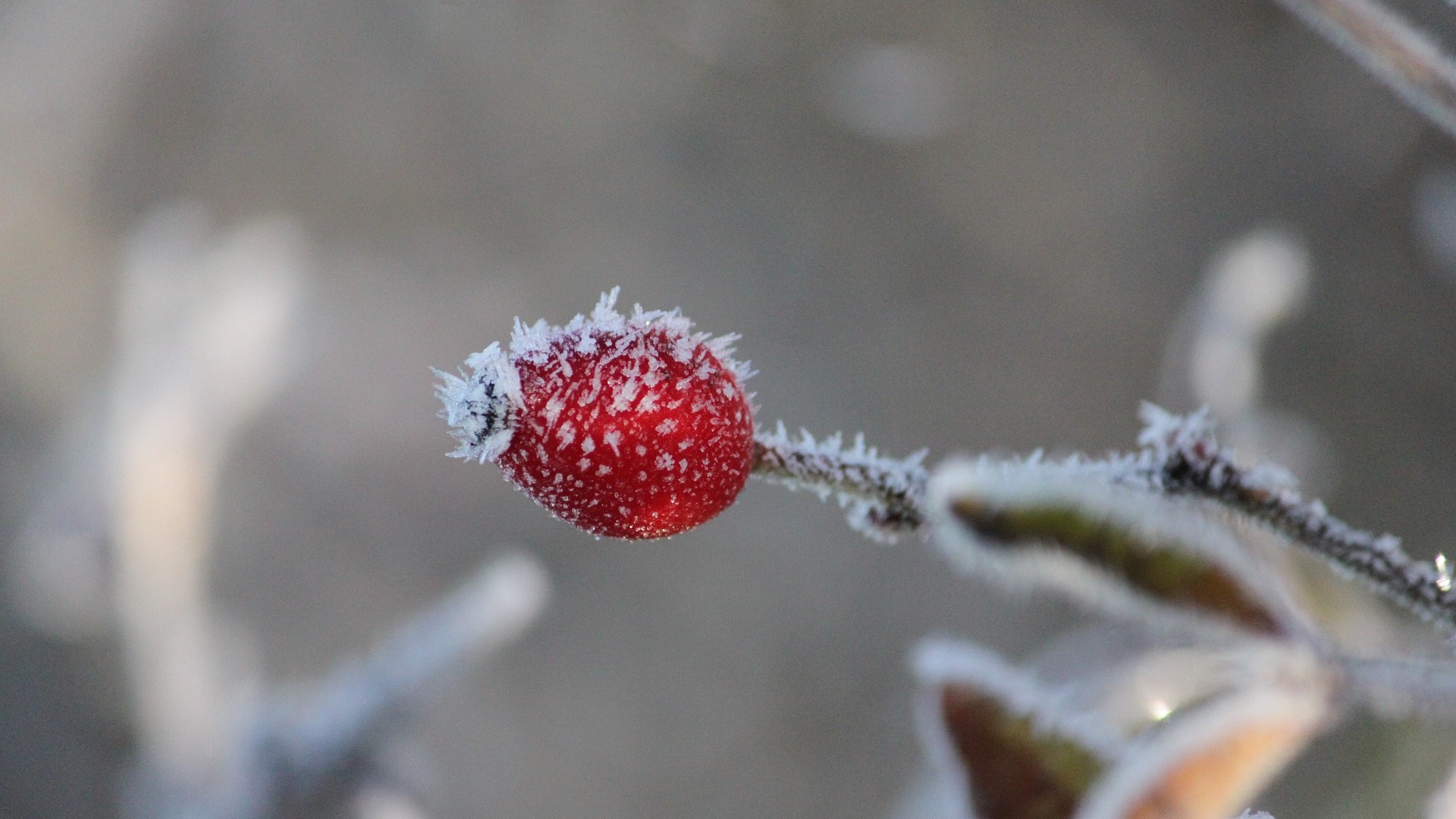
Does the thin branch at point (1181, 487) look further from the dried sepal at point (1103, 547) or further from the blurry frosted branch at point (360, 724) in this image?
the blurry frosted branch at point (360, 724)

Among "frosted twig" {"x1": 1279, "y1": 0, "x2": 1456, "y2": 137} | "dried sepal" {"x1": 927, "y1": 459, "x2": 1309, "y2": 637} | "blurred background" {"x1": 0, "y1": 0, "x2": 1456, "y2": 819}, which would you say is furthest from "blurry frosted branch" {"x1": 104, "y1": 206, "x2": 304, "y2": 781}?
"frosted twig" {"x1": 1279, "y1": 0, "x2": 1456, "y2": 137}

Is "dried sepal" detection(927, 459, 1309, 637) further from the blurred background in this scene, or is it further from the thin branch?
the blurred background

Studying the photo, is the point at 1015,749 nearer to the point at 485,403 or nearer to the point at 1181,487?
the point at 1181,487

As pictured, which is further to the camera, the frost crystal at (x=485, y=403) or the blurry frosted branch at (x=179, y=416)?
the blurry frosted branch at (x=179, y=416)

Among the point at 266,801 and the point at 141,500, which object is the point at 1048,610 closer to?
the point at 266,801

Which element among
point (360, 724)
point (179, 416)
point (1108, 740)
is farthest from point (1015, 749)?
point (179, 416)

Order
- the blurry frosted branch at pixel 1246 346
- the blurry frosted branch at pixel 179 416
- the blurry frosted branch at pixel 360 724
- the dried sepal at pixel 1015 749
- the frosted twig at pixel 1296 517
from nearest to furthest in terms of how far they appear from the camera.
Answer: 1. the frosted twig at pixel 1296 517
2. the dried sepal at pixel 1015 749
3. the blurry frosted branch at pixel 360 724
4. the blurry frosted branch at pixel 1246 346
5. the blurry frosted branch at pixel 179 416

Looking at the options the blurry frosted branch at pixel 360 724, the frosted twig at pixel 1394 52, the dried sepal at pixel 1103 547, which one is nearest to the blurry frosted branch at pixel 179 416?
the blurry frosted branch at pixel 360 724
